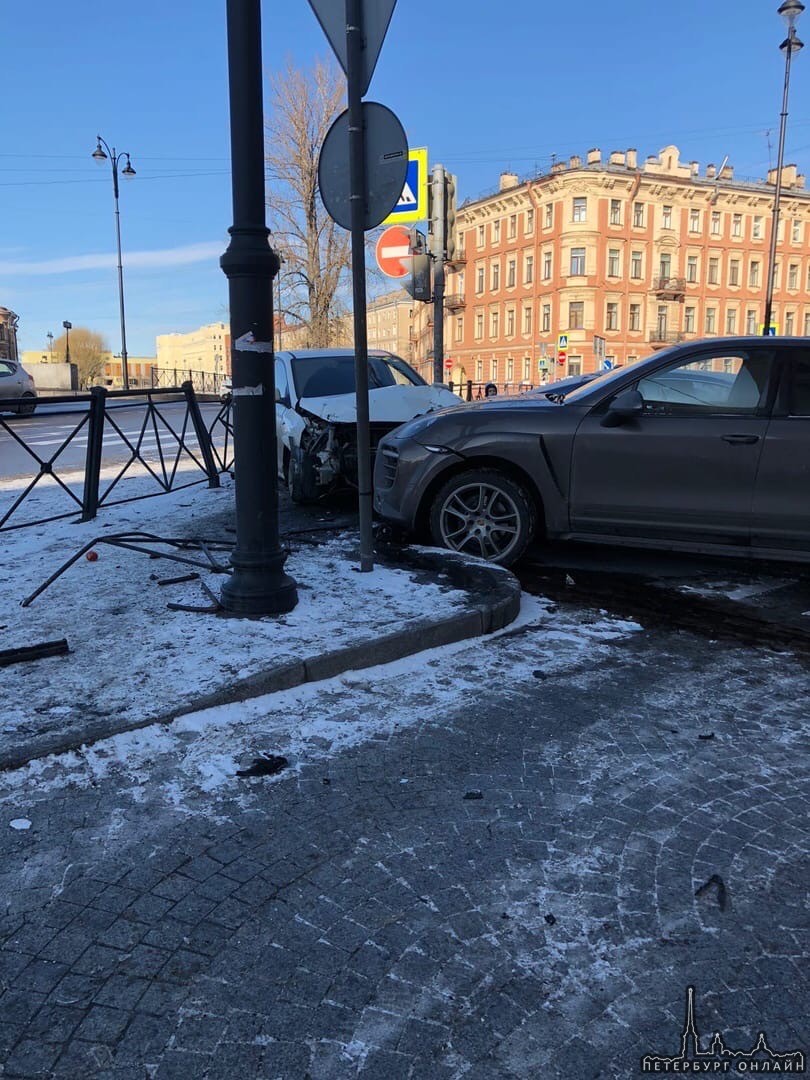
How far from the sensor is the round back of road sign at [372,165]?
15.9ft

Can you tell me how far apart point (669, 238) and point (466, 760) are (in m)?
66.9

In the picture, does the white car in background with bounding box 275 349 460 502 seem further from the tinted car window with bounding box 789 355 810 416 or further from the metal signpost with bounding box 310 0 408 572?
the tinted car window with bounding box 789 355 810 416

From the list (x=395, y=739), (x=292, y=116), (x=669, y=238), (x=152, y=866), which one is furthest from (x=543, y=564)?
(x=669, y=238)

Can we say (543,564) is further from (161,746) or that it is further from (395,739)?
(161,746)

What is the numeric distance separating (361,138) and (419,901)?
4312mm

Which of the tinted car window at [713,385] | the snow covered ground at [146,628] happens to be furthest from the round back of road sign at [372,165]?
the snow covered ground at [146,628]

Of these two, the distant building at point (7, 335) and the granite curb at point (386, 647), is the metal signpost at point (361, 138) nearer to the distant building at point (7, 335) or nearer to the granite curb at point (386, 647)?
the granite curb at point (386, 647)

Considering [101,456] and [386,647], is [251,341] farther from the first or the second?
[101,456]

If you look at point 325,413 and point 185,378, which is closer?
point 325,413

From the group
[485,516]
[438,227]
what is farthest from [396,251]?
[485,516]

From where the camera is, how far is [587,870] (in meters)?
2.43

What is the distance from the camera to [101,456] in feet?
30.0

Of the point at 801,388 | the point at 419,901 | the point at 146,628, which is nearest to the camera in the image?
the point at 419,901

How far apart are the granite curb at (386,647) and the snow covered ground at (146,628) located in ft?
0.16
